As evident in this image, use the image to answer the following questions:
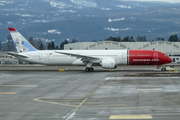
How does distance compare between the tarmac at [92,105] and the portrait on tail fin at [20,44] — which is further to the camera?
the portrait on tail fin at [20,44]

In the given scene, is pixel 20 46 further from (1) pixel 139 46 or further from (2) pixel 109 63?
(1) pixel 139 46

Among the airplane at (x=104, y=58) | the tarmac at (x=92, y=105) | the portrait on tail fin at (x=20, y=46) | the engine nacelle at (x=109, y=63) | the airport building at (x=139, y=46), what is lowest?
the tarmac at (x=92, y=105)

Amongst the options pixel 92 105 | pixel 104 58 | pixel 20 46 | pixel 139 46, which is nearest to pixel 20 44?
pixel 20 46

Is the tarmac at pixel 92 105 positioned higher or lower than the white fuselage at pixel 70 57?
lower

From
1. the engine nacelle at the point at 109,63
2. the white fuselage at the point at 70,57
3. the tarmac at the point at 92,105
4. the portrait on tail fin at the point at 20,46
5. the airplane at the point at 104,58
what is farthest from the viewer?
the portrait on tail fin at the point at 20,46

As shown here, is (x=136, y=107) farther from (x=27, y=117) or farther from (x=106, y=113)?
(x=27, y=117)

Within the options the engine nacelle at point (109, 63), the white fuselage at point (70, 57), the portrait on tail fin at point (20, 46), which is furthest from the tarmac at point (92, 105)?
the portrait on tail fin at point (20, 46)

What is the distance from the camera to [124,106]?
18.6 m

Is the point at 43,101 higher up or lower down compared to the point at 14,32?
lower down

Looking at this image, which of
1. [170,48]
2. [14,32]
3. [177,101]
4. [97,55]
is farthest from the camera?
[170,48]

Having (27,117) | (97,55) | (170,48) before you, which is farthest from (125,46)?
(27,117)

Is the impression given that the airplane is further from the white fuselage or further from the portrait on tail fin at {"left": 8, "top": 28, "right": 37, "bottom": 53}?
the portrait on tail fin at {"left": 8, "top": 28, "right": 37, "bottom": 53}

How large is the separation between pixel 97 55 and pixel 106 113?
34.1 metres

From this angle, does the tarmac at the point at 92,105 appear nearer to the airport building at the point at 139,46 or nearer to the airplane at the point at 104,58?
the airplane at the point at 104,58
